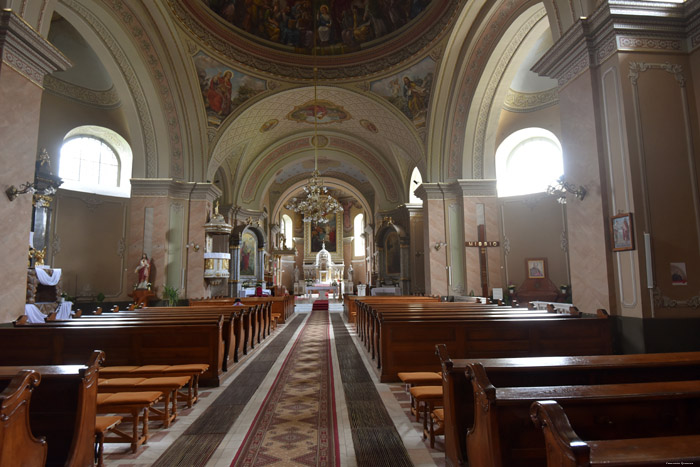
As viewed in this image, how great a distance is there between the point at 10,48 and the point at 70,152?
856 centimetres

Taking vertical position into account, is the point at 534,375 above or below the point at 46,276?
below

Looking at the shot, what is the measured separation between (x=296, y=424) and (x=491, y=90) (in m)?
10.2

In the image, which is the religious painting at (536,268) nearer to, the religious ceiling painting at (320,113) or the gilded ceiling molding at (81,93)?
the religious ceiling painting at (320,113)

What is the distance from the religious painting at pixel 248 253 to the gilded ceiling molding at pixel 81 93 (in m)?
7.67

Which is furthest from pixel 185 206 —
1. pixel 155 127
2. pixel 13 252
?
pixel 13 252

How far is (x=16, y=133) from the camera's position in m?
5.41

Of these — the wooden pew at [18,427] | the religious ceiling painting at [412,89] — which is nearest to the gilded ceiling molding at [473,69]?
the religious ceiling painting at [412,89]

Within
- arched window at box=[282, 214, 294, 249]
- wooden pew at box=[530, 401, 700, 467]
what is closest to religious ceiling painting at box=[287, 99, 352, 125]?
wooden pew at box=[530, 401, 700, 467]

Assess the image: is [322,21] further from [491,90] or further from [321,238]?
[321,238]

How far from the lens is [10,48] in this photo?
530 cm

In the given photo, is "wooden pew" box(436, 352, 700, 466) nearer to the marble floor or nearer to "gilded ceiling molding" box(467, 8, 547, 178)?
the marble floor

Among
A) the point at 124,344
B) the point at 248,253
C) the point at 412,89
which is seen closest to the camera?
the point at 124,344

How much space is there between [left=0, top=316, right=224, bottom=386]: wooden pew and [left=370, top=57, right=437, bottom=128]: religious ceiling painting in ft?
32.7

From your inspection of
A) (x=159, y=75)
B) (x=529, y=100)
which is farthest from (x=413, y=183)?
(x=159, y=75)
